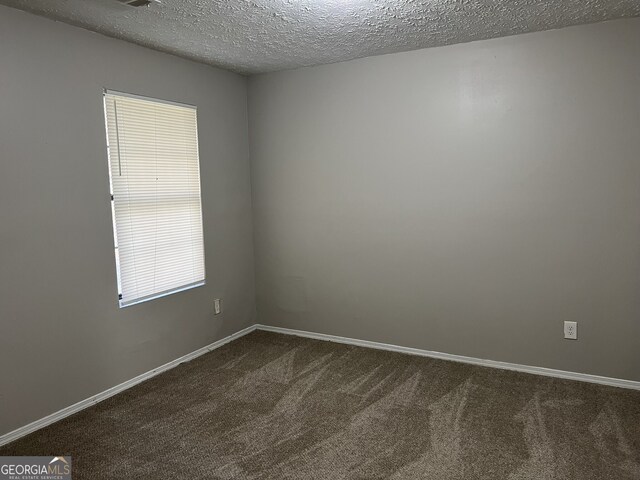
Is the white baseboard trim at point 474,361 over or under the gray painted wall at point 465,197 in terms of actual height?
under

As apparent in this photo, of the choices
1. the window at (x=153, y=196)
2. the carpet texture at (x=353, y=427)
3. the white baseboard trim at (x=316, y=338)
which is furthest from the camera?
the window at (x=153, y=196)

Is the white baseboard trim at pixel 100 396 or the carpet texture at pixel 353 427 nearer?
the carpet texture at pixel 353 427

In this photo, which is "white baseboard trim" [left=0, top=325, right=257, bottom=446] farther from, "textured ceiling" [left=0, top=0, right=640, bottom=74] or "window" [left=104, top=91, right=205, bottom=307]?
"textured ceiling" [left=0, top=0, right=640, bottom=74]

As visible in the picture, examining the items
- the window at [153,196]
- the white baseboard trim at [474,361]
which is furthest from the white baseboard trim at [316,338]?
the window at [153,196]

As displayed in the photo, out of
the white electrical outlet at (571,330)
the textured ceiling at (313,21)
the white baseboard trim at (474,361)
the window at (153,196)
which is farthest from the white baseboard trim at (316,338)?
the textured ceiling at (313,21)

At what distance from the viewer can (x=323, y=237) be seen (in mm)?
4121

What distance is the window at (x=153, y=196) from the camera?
3.19m

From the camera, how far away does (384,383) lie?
3.29 meters

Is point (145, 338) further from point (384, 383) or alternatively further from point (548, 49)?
point (548, 49)

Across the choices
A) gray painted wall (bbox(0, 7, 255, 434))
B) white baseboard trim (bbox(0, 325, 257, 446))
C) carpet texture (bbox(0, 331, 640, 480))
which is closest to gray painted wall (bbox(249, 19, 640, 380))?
carpet texture (bbox(0, 331, 640, 480))

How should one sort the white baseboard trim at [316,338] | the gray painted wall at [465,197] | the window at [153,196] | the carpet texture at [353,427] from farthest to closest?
the window at [153,196] < the gray painted wall at [465,197] < the white baseboard trim at [316,338] < the carpet texture at [353,427]

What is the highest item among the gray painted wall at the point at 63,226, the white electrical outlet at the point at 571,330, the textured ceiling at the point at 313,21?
the textured ceiling at the point at 313,21

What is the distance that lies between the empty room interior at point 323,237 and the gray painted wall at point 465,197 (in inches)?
0.7

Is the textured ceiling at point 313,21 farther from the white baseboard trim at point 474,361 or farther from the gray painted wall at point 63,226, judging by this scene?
the white baseboard trim at point 474,361
